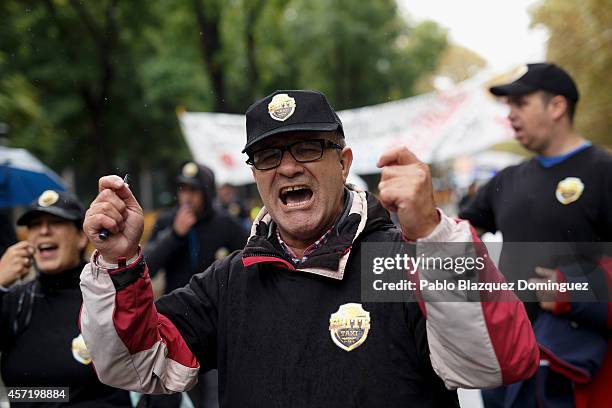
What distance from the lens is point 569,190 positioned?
10.6 ft

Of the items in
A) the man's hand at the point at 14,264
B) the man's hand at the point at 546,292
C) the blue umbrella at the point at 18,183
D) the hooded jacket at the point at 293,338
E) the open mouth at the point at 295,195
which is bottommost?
the hooded jacket at the point at 293,338

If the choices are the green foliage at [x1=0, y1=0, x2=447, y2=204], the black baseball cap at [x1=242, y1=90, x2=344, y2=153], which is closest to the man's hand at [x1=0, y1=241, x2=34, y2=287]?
the black baseball cap at [x1=242, y1=90, x2=344, y2=153]

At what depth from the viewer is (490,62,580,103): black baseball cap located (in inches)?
139

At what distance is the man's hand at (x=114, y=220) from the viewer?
6.37ft

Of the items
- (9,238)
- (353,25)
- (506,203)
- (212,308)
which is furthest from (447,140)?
(353,25)

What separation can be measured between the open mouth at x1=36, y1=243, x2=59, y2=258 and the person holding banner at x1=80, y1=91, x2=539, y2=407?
1.24 metres

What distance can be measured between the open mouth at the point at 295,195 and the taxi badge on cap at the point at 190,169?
3.11 meters

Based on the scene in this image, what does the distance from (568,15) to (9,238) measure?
391 inches

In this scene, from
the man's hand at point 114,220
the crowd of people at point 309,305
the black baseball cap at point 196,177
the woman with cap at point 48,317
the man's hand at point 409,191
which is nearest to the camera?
the man's hand at point 409,191

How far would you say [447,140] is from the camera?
676 centimetres

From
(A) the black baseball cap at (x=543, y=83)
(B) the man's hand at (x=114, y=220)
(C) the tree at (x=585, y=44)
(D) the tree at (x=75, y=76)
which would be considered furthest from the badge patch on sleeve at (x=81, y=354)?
(C) the tree at (x=585, y=44)

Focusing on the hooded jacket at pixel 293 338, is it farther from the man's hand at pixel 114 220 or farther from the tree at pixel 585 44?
the tree at pixel 585 44

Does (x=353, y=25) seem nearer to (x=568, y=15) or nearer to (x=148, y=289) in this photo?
(x=568, y=15)

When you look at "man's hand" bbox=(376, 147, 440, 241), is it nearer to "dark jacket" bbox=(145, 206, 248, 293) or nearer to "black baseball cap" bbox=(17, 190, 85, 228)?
"black baseball cap" bbox=(17, 190, 85, 228)
